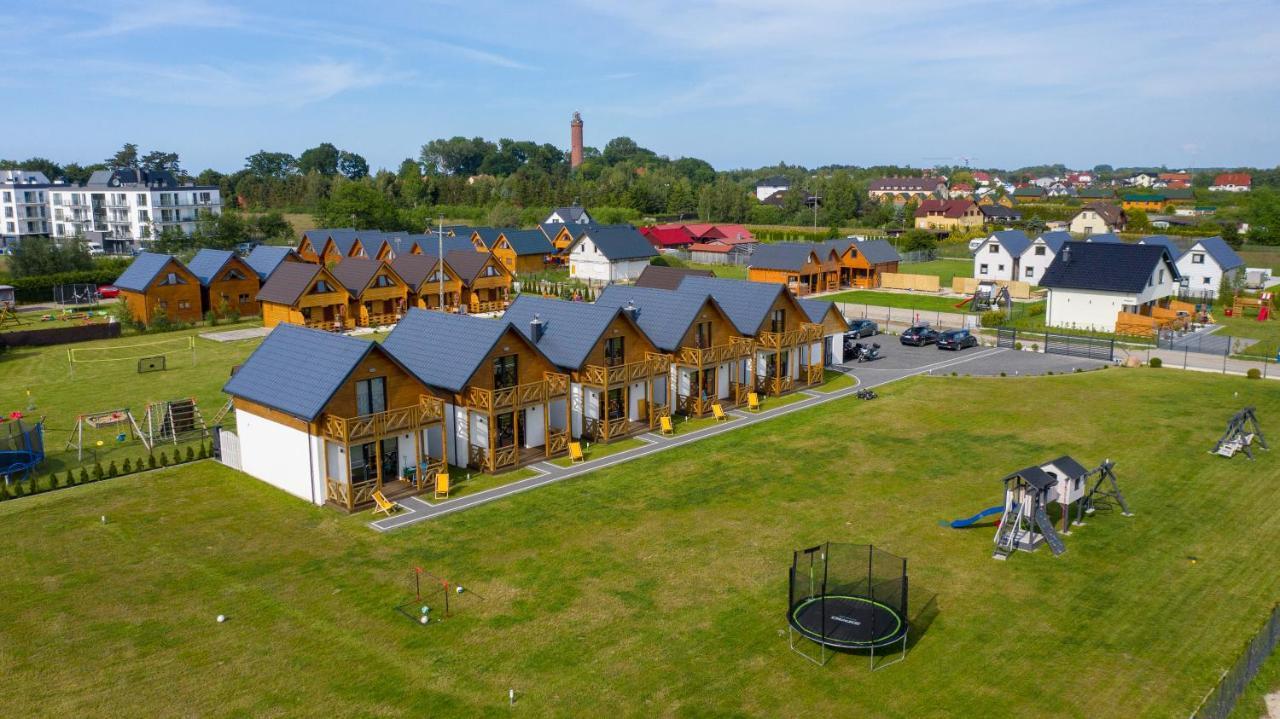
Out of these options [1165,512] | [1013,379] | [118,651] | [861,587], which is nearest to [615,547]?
[861,587]

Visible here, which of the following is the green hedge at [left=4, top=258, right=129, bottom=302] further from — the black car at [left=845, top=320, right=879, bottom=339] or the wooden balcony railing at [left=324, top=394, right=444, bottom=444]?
the black car at [left=845, top=320, right=879, bottom=339]

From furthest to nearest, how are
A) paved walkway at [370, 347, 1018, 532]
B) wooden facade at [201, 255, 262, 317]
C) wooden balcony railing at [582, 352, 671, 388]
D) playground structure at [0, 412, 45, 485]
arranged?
wooden facade at [201, 255, 262, 317]
wooden balcony railing at [582, 352, 671, 388]
playground structure at [0, 412, 45, 485]
paved walkway at [370, 347, 1018, 532]

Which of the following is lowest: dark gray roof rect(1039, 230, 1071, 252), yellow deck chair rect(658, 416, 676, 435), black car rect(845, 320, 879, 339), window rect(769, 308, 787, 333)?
yellow deck chair rect(658, 416, 676, 435)

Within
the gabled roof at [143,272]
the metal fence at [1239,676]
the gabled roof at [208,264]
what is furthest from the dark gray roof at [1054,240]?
the gabled roof at [143,272]

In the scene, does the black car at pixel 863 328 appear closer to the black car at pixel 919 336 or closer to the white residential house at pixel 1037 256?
the black car at pixel 919 336

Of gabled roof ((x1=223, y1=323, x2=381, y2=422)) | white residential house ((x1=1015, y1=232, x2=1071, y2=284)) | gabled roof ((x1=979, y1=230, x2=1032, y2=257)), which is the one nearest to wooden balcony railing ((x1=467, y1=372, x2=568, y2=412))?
gabled roof ((x1=223, y1=323, x2=381, y2=422))

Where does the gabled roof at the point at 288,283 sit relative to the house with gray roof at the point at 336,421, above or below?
above

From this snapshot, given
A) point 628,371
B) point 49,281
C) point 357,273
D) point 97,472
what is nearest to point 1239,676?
point 628,371
